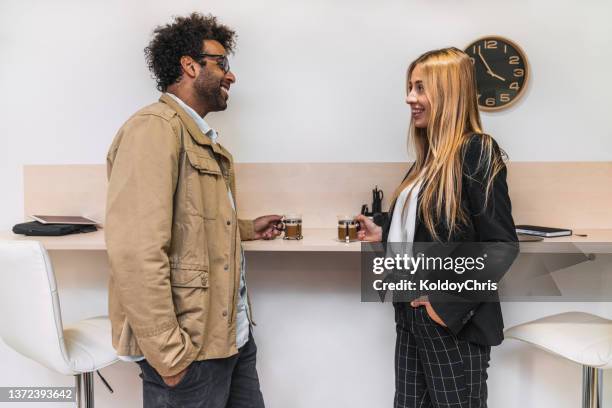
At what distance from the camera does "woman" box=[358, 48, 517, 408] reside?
1216mm

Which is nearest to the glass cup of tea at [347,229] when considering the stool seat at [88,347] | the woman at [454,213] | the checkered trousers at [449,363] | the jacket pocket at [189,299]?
the woman at [454,213]

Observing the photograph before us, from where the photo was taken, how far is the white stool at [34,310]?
1.36 metres

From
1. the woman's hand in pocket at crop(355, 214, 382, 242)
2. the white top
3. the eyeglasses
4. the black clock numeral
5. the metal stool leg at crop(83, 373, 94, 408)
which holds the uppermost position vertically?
the black clock numeral

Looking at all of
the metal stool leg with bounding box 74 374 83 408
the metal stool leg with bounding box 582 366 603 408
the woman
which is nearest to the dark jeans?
the metal stool leg with bounding box 74 374 83 408

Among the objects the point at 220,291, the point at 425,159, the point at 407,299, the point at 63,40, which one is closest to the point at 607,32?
the point at 425,159

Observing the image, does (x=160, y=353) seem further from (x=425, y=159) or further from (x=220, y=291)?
(x=425, y=159)

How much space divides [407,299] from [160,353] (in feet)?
2.36

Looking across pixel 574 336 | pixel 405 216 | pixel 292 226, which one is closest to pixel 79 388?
pixel 292 226

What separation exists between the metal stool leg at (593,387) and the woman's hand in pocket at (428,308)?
748 millimetres

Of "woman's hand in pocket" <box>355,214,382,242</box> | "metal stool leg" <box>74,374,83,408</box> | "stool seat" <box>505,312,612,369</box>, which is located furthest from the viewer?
"woman's hand in pocket" <box>355,214,382,242</box>

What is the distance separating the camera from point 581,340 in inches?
57.7

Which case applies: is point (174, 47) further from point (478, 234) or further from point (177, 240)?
point (478, 234)

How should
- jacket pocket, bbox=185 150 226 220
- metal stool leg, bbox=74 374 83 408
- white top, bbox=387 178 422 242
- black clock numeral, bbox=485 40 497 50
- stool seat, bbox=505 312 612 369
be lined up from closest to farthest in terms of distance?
jacket pocket, bbox=185 150 226 220, white top, bbox=387 178 422 242, stool seat, bbox=505 312 612 369, metal stool leg, bbox=74 374 83 408, black clock numeral, bbox=485 40 497 50

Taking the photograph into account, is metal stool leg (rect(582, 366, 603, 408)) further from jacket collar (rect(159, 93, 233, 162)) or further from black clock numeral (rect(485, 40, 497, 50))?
jacket collar (rect(159, 93, 233, 162))
